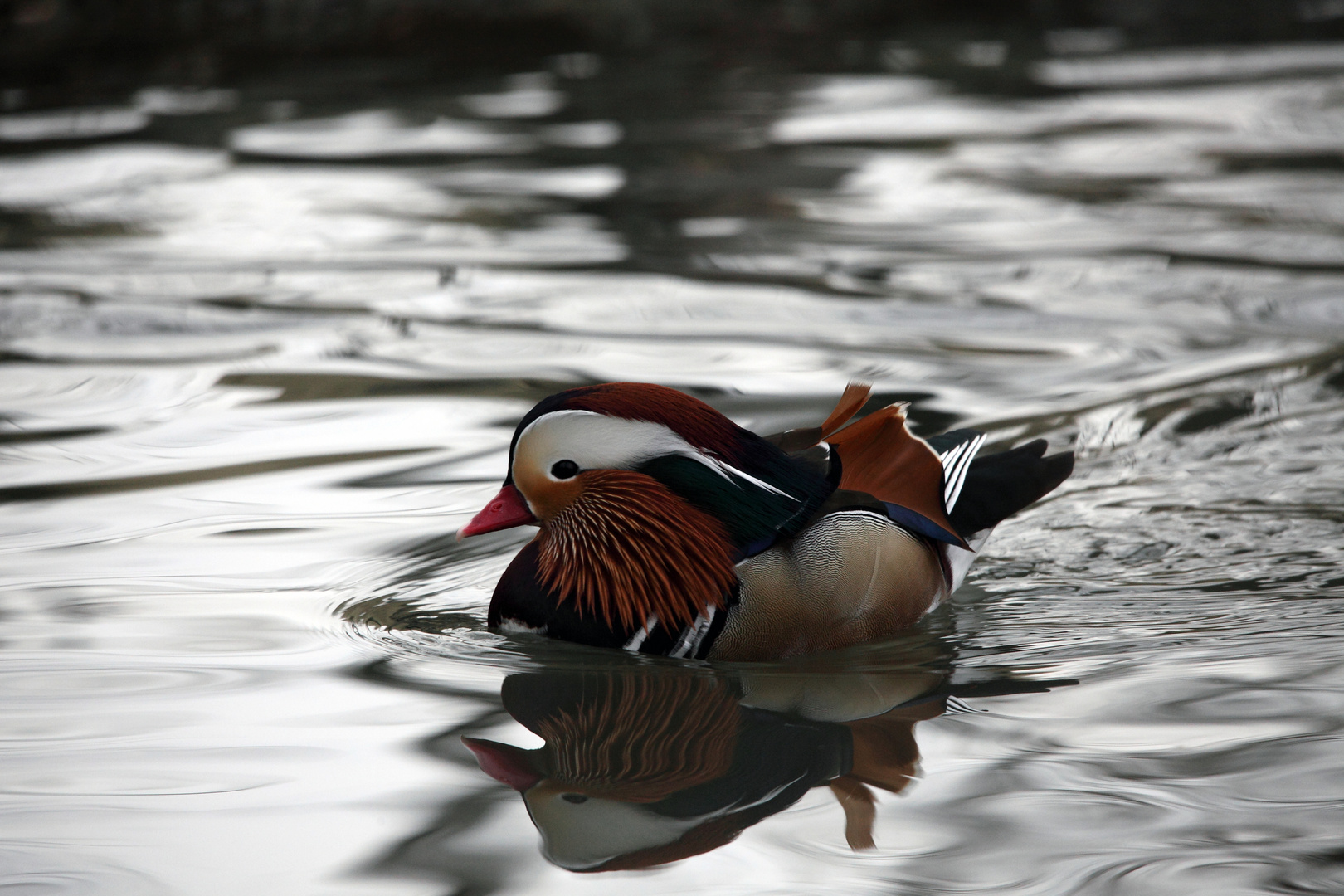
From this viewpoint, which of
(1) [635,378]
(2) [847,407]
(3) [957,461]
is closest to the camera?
(2) [847,407]

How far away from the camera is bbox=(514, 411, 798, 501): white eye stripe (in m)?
3.58

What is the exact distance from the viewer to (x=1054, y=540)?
459cm

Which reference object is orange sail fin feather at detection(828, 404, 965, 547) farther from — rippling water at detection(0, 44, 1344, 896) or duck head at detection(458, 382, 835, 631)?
rippling water at detection(0, 44, 1344, 896)

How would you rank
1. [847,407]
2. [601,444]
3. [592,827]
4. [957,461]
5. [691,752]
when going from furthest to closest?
[957,461] → [847,407] → [601,444] → [691,752] → [592,827]

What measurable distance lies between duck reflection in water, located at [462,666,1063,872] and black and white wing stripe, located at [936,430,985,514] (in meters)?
0.59

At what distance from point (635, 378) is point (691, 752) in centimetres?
295

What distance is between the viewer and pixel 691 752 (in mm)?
3230

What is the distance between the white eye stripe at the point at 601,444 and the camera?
3.58 m

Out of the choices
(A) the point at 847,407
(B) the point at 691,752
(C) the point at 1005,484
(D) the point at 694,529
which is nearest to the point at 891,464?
(A) the point at 847,407

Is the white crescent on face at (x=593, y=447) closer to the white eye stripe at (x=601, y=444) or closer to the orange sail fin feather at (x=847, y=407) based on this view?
the white eye stripe at (x=601, y=444)

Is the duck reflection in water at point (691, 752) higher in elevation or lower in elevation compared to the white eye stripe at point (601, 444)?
lower

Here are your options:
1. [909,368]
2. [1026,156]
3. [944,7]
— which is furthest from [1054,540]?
[944,7]

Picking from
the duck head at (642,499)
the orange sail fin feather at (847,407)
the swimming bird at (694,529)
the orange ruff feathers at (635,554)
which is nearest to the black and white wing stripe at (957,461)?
the swimming bird at (694,529)

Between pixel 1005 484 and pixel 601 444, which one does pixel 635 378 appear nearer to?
pixel 1005 484
